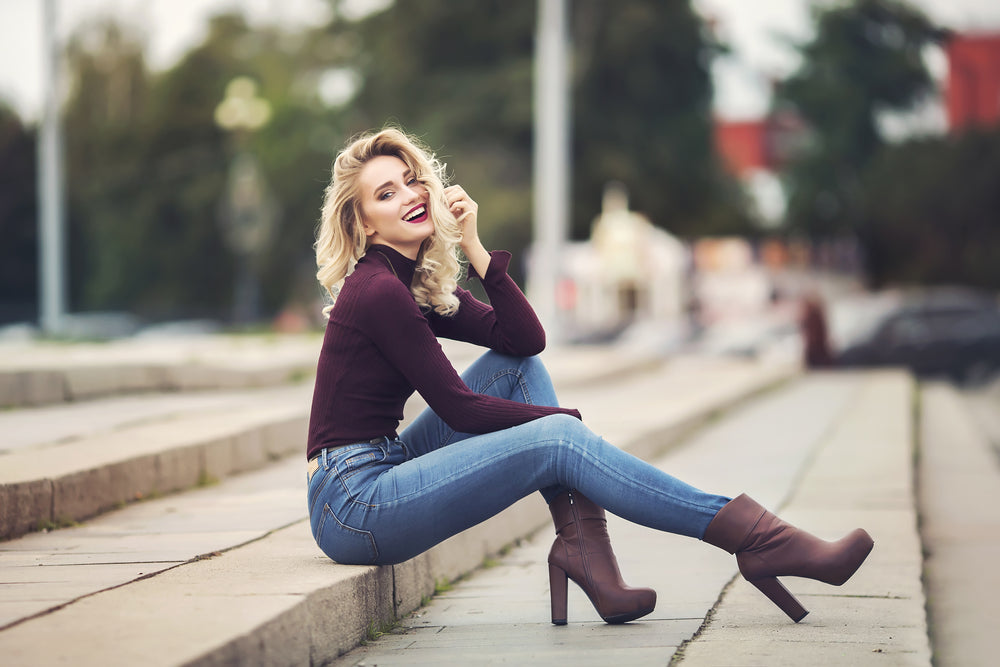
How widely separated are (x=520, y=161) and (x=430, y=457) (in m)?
35.2

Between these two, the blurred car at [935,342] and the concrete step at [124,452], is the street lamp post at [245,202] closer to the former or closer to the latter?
the blurred car at [935,342]

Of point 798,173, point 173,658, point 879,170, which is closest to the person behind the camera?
point 173,658

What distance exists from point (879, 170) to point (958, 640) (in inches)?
1683

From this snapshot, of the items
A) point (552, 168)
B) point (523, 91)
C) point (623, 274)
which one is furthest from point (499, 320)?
point (523, 91)

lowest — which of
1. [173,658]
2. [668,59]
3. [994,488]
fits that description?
[994,488]

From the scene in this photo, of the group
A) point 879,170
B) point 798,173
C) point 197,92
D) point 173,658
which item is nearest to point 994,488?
point 173,658

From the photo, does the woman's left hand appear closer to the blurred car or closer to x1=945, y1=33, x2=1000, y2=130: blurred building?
the blurred car

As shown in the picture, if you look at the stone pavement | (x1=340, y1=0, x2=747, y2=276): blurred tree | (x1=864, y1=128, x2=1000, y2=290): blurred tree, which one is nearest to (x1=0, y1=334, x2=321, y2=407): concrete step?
the stone pavement

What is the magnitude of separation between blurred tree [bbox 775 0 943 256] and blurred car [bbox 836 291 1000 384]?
80.0 ft

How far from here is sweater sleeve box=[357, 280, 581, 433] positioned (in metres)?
3.92

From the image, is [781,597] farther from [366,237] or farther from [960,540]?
[960,540]

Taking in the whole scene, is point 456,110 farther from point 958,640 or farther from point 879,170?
point 958,640

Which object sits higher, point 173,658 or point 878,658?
point 173,658

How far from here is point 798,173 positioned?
175 ft
